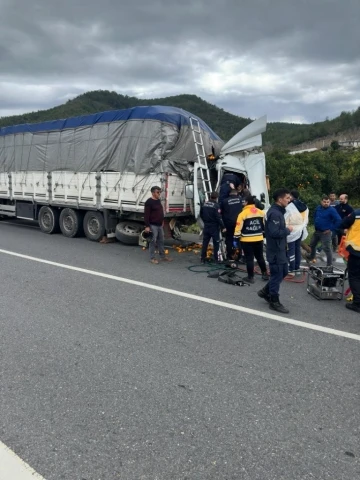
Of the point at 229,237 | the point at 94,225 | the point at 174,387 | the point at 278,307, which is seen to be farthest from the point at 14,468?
the point at 94,225

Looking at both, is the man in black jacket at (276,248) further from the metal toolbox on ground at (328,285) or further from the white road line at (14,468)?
the white road line at (14,468)

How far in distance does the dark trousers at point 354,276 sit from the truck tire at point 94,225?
6.72m

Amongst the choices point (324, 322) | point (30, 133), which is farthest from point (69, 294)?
point (30, 133)

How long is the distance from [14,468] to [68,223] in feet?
31.5

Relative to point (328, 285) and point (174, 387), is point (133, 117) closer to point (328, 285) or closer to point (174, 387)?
point (328, 285)

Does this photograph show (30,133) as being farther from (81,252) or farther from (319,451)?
(319,451)

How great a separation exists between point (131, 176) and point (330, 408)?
770 cm

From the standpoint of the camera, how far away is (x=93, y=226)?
1105 centimetres

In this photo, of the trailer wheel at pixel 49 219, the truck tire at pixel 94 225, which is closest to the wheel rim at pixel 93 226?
the truck tire at pixel 94 225

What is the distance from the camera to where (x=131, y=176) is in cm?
988

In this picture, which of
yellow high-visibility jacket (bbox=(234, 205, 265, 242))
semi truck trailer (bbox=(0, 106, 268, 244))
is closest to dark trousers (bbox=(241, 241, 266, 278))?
yellow high-visibility jacket (bbox=(234, 205, 265, 242))

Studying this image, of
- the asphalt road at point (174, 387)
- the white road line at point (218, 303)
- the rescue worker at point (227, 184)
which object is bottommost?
the asphalt road at point (174, 387)

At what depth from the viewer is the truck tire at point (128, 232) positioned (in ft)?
33.8

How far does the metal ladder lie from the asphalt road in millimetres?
3784
